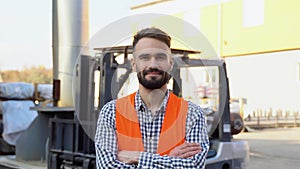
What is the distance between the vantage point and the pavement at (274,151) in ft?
31.0

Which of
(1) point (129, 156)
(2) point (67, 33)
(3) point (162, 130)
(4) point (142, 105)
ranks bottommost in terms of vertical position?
(1) point (129, 156)

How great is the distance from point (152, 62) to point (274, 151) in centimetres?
1089

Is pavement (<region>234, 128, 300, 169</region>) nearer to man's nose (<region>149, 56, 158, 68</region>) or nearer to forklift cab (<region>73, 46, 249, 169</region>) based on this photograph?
forklift cab (<region>73, 46, 249, 169</region>)

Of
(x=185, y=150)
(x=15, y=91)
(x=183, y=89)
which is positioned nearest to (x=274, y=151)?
(x=15, y=91)

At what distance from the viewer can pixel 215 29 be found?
2069cm

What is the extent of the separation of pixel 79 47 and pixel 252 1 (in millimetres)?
16480

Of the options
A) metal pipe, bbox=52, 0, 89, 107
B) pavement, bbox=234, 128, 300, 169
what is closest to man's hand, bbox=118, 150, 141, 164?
metal pipe, bbox=52, 0, 89, 107

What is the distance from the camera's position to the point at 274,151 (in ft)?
38.5

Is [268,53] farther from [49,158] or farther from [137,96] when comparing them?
[137,96]

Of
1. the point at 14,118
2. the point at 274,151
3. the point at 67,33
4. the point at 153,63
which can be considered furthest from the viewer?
the point at 274,151

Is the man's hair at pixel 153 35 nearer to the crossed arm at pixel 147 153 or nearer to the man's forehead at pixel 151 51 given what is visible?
the man's forehead at pixel 151 51

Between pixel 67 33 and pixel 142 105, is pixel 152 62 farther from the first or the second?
pixel 67 33

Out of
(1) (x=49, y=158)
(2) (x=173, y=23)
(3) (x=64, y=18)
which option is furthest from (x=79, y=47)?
(2) (x=173, y=23)

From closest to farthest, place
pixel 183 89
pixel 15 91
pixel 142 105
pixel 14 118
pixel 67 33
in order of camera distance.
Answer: pixel 142 105 → pixel 183 89 → pixel 67 33 → pixel 14 118 → pixel 15 91
